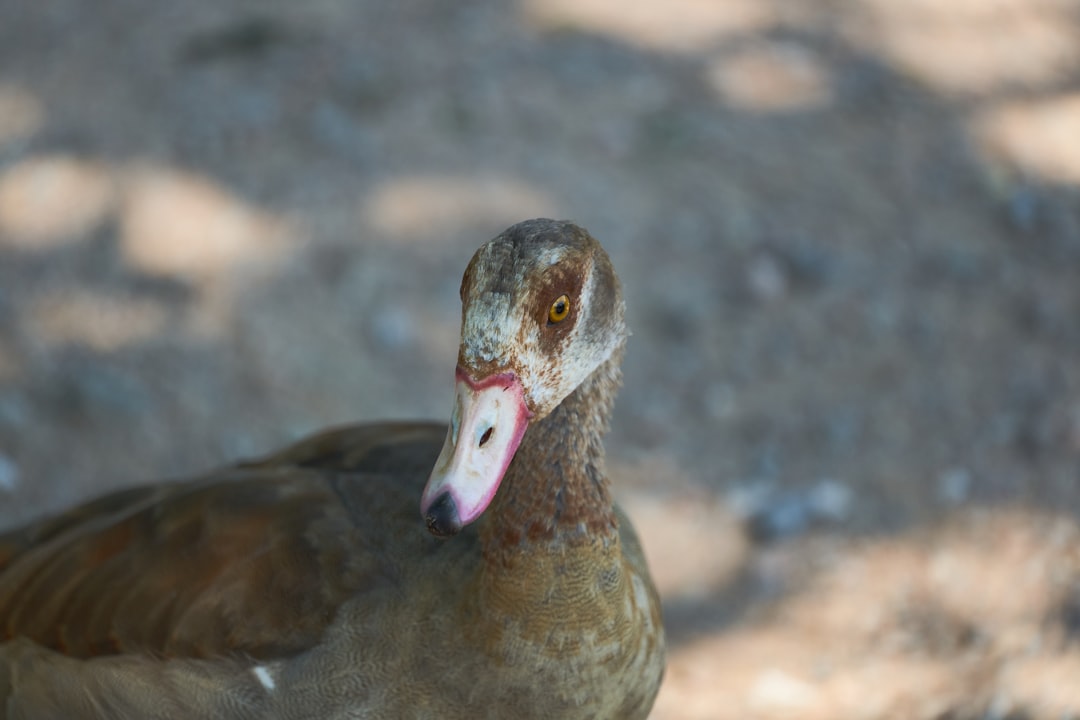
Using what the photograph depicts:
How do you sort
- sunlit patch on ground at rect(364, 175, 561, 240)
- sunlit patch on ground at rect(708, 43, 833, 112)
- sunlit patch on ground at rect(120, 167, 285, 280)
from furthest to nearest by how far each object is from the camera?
sunlit patch on ground at rect(708, 43, 833, 112) < sunlit patch on ground at rect(364, 175, 561, 240) < sunlit patch on ground at rect(120, 167, 285, 280)

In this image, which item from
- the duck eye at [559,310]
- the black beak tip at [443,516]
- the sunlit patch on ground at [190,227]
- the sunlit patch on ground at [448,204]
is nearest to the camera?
the black beak tip at [443,516]

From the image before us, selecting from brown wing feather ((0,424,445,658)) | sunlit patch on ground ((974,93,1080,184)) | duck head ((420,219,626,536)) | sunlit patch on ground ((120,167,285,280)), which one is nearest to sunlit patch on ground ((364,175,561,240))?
sunlit patch on ground ((120,167,285,280))

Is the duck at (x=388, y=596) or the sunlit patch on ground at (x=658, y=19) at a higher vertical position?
the sunlit patch on ground at (x=658, y=19)

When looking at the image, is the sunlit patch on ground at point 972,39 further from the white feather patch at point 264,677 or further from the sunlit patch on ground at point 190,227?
the white feather patch at point 264,677

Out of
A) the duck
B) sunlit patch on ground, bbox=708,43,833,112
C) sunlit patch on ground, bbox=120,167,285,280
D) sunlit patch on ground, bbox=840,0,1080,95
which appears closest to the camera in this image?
the duck

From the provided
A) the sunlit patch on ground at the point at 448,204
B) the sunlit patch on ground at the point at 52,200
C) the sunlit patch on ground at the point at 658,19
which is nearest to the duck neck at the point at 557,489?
the sunlit patch on ground at the point at 448,204

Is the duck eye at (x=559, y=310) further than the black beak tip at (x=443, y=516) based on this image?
Yes

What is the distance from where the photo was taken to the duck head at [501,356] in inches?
62.1

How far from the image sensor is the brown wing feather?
1.89m

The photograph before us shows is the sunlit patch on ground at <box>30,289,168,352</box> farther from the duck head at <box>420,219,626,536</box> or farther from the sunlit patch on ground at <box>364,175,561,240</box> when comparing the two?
the duck head at <box>420,219,626,536</box>

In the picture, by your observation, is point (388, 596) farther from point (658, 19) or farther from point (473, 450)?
point (658, 19)

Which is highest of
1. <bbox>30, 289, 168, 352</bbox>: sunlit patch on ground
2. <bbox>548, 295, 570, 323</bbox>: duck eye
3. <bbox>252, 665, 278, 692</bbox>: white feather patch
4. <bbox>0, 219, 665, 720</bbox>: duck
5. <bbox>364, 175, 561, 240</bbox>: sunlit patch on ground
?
<bbox>364, 175, 561, 240</bbox>: sunlit patch on ground

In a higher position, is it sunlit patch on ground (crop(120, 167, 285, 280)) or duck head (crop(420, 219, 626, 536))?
sunlit patch on ground (crop(120, 167, 285, 280))

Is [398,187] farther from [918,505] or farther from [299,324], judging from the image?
[918,505]
